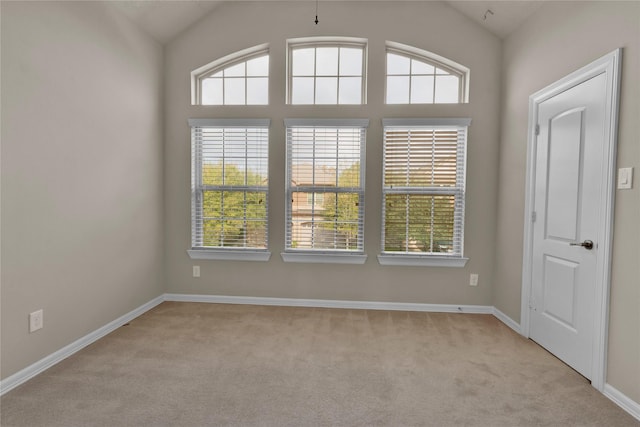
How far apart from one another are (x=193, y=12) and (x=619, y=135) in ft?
12.6

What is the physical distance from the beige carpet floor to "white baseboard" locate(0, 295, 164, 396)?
6 cm

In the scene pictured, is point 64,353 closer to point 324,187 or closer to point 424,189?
point 324,187

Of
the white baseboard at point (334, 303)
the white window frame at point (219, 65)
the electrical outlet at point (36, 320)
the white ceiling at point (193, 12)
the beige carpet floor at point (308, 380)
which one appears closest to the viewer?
the beige carpet floor at point (308, 380)

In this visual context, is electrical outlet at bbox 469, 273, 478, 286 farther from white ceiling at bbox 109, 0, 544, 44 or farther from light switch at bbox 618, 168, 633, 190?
white ceiling at bbox 109, 0, 544, 44

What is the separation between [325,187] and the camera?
3.65m

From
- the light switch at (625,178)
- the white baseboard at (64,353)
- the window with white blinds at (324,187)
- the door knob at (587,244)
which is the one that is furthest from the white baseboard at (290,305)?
the light switch at (625,178)

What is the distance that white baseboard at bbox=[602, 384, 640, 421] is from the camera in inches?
74.5

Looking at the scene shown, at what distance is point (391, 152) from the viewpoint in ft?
11.7

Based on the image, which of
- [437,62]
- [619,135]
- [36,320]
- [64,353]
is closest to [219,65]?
[437,62]

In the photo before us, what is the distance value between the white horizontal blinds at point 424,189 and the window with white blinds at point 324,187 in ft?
1.03

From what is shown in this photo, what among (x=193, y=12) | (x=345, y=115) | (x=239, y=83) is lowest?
(x=345, y=115)

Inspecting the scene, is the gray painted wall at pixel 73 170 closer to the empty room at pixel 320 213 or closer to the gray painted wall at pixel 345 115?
the empty room at pixel 320 213

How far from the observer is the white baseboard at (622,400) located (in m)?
1.89

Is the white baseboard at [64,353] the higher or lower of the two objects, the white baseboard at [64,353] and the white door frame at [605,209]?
the lower
